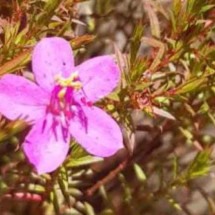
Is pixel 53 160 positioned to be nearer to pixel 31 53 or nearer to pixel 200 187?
pixel 31 53

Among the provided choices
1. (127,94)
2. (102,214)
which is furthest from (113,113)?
(102,214)

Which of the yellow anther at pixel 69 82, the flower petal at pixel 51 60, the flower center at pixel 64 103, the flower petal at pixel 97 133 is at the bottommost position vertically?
the flower petal at pixel 97 133

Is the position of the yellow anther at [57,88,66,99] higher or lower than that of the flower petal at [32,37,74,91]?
lower

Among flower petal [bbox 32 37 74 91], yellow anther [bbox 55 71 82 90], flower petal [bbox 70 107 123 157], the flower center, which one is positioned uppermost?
flower petal [bbox 32 37 74 91]
